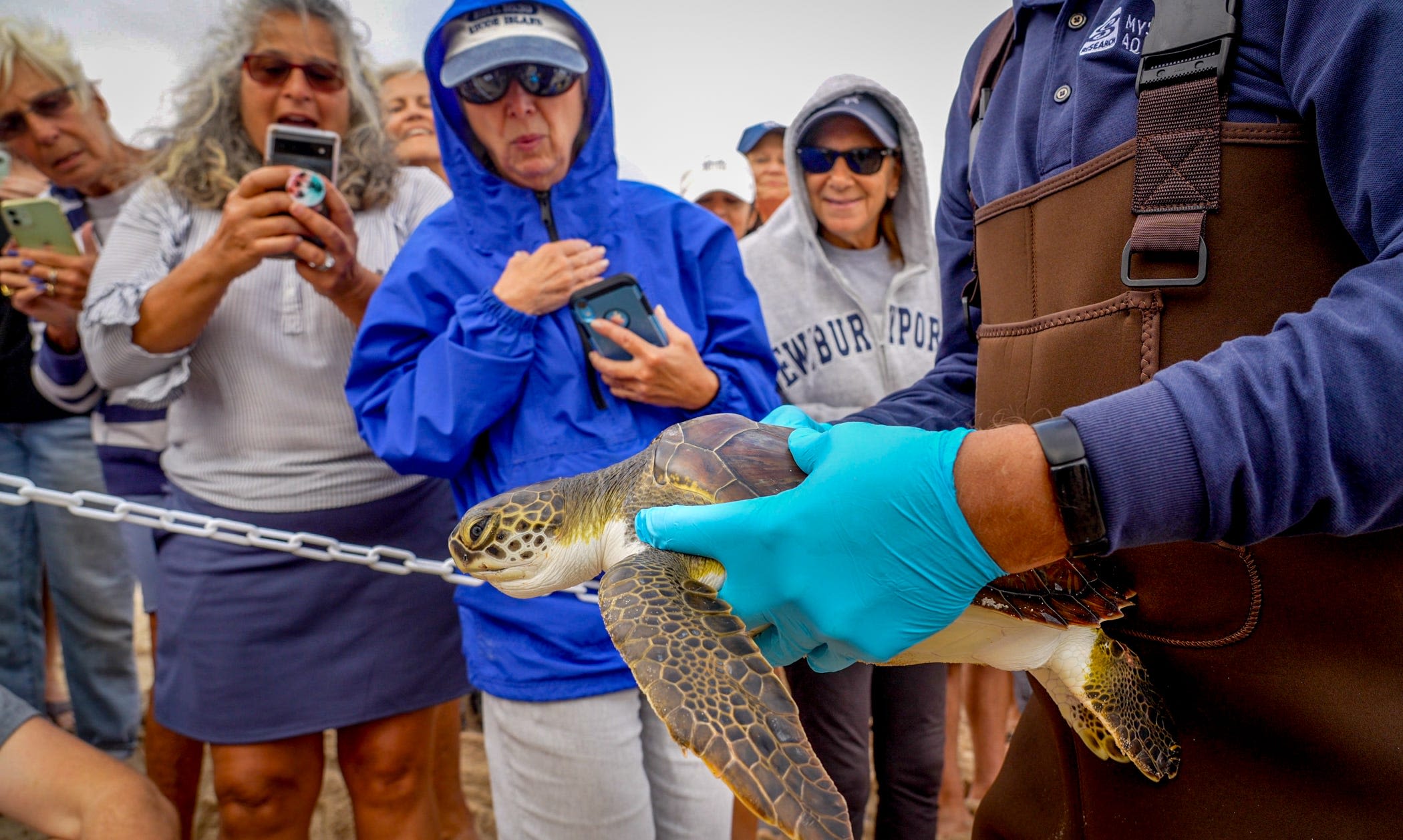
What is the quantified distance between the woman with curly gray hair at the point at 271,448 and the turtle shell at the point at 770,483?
0.99 meters

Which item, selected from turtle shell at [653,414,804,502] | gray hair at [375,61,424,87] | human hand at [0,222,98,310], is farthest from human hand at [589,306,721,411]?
gray hair at [375,61,424,87]

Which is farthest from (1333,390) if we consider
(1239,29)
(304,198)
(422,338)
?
(304,198)

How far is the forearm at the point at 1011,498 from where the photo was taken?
2.27 ft

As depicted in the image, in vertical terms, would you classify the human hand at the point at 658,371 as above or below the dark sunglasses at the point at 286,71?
below

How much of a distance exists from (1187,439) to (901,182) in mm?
1954

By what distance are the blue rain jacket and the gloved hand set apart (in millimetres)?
652

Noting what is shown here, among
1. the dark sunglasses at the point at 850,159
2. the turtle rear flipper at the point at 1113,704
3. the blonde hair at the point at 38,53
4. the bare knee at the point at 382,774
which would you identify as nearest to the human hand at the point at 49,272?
the blonde hair at the point at 38,53

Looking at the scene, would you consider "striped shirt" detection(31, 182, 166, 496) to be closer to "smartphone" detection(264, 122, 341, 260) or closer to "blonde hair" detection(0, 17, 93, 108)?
"blonde hair" detection(0, 17, 93, 108)

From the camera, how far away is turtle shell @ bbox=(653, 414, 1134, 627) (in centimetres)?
95

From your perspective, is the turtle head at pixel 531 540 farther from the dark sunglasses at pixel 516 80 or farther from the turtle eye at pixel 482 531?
the dark sunglasses at pixel 516 80

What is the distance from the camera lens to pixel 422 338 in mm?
1630

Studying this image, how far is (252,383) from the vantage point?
5.93 ft

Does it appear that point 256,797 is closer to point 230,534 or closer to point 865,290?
point 230,534

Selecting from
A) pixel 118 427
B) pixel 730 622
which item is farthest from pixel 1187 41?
pixel 118 427
